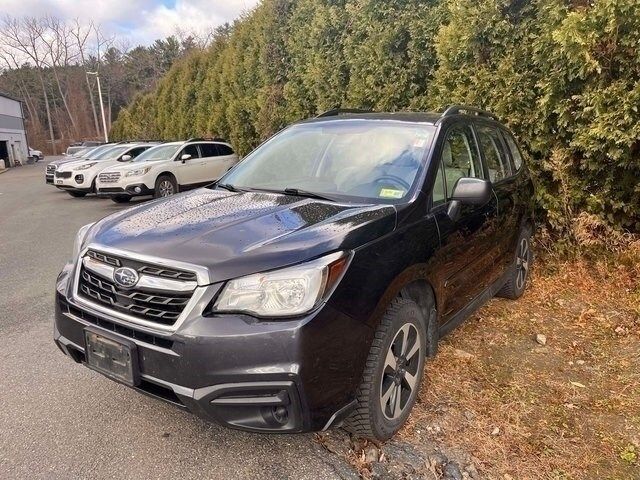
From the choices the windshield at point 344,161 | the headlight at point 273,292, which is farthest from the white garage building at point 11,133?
the headlight at point 273,292

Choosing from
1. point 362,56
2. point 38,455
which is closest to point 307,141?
point 38,455

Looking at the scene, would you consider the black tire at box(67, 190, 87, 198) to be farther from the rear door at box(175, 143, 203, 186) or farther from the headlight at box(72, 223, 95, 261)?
the headlight at box(72, 223, 95, 261)

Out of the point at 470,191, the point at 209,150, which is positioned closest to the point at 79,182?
the point at 209,150

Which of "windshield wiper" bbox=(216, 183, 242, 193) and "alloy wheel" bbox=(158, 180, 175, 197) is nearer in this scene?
"windshield wiper" bbox=(216, 183, 242, 193)

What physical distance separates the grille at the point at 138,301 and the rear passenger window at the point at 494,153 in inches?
107

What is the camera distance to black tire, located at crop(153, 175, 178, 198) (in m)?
11.4

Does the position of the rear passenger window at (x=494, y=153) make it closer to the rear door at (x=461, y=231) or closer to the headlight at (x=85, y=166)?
the rear door at (x=461, y=231)

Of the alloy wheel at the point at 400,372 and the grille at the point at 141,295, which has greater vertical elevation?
the grille at the point at 141,295

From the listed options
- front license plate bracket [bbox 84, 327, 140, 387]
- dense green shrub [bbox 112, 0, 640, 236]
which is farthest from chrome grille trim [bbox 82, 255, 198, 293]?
dense green shrub [bbox 112, 0, 640, 236]

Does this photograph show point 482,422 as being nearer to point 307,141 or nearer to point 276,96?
point 307,141

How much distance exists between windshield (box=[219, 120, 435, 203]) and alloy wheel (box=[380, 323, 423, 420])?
2.62ft

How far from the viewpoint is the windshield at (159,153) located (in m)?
11.9

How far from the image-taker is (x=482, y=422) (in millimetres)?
2746

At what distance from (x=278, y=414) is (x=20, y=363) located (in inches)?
97.2
